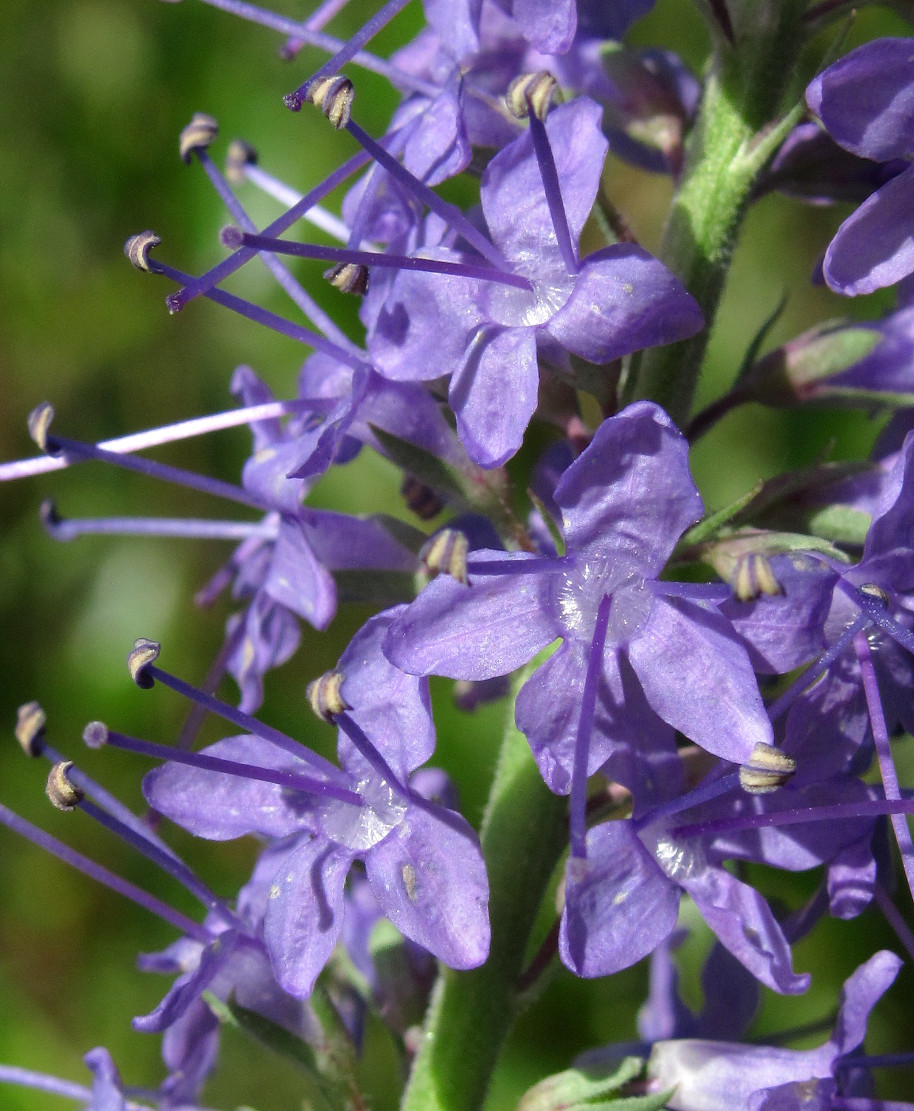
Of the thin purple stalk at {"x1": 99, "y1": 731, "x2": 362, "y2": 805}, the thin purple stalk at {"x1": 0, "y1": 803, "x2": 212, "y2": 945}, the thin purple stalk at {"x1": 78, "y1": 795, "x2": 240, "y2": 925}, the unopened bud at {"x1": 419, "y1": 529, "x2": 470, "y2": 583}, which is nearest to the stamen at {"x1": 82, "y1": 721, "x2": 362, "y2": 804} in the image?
the thin purple stalk at {"x1": 99, "y1": 731, "x2": 362, "y2": 805}

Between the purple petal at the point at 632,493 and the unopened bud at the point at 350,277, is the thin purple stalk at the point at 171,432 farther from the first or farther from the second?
the purple petal at the point at 632,493

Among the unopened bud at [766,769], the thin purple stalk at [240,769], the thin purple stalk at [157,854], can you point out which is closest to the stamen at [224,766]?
the thin purple stalk at [240,769]

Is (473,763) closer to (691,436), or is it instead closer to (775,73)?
(691,436)

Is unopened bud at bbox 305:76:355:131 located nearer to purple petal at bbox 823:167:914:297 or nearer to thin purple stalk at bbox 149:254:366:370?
thin purple stalk at bbox 149:254:366:370

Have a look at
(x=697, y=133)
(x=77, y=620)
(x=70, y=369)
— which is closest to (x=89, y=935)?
(x=77, y=620)

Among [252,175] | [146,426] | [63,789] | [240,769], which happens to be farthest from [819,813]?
[146,426]

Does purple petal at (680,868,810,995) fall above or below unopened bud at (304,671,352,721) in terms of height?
below

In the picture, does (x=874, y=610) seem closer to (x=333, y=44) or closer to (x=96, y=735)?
(x=96, y=735)
